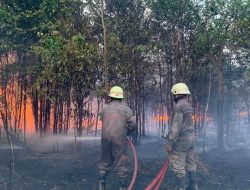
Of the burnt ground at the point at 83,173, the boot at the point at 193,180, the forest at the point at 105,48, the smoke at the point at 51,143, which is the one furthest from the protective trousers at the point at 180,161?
the smoke at the point at 51,143

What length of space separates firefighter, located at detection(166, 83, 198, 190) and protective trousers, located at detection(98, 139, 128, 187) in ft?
3.34

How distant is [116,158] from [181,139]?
5.00ft

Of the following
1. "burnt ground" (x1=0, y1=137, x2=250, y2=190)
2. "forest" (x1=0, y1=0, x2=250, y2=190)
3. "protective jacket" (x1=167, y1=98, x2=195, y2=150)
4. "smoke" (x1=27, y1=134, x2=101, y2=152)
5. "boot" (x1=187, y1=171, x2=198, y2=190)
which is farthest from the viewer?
"smoke" (x1=27, y1=134, x2=101, y2=152)

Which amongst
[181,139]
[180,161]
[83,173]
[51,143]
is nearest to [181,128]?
[181,139]

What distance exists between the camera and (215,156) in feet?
50.4

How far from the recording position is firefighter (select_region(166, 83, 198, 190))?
8.06 metres

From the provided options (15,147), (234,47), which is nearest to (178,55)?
(234,47)

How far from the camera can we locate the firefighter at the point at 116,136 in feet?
26.6

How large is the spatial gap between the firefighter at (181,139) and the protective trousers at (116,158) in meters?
1.02

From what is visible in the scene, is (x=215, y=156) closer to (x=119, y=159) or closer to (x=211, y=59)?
(x=211, y=59)

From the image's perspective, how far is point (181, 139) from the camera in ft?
27.2

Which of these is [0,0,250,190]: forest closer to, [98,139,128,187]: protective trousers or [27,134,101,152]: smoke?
[27,134,101,152]: smoke

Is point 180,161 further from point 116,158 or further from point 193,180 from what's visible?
point 116,158

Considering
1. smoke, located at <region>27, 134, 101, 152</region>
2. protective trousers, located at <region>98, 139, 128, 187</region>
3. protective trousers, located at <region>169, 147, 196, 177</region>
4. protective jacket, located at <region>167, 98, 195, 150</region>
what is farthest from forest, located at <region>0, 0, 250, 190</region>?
protective trousers, located at <region>98, 139, 128, 187</region>
